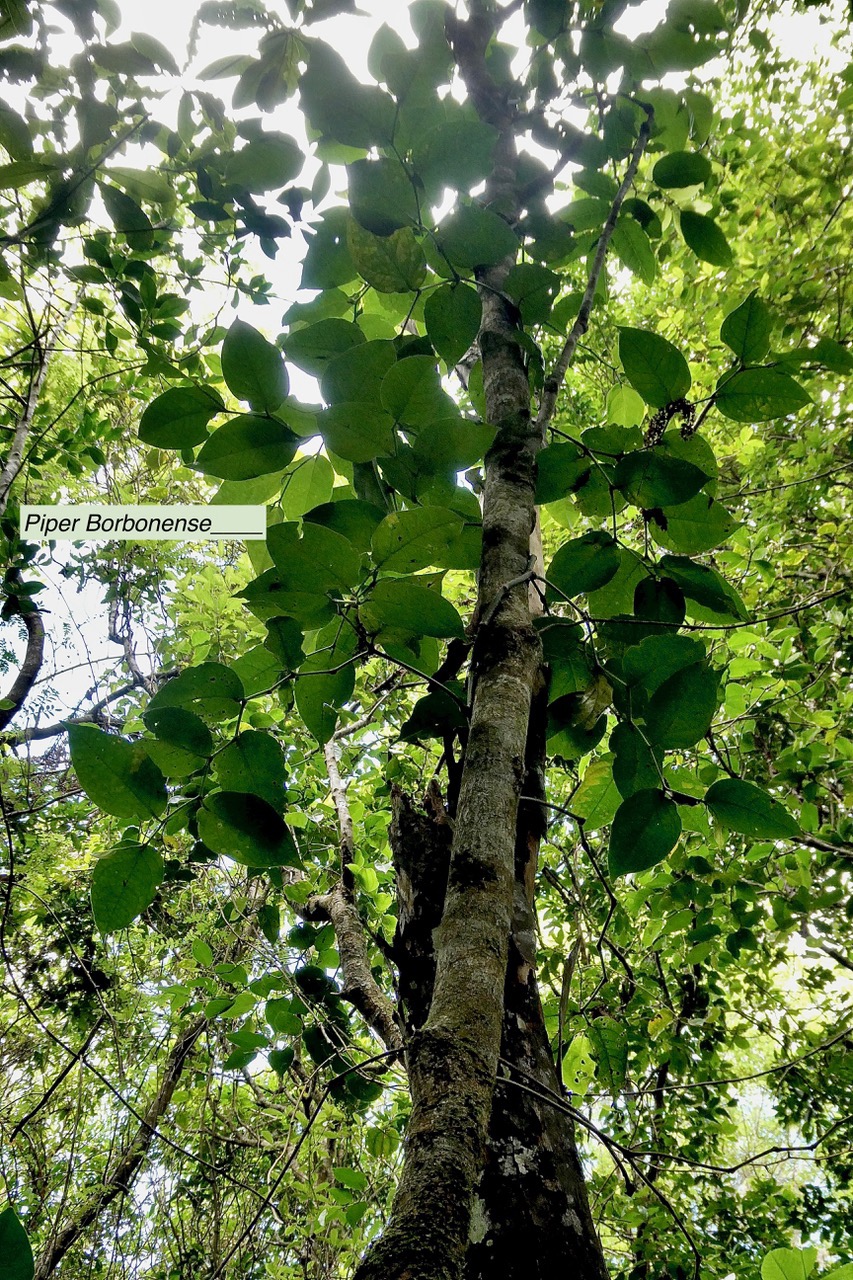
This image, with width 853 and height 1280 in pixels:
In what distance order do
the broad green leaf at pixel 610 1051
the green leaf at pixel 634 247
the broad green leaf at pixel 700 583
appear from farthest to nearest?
the broad green leaf at pixel 610 1051 → the green leaf at pixel 634 247 → the broad green leaf at pixel 700 583

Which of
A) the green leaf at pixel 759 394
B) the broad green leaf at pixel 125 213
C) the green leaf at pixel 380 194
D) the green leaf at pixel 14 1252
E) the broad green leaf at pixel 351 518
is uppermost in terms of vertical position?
the broad green leaf at pixel 125 213

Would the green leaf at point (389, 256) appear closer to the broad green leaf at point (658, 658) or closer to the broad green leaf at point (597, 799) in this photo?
the broad green leaf at point (658, 658)

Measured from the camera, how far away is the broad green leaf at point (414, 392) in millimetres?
643

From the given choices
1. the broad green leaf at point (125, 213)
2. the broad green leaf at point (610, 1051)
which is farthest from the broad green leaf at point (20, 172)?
the broad green leaf at point (610, 1051)

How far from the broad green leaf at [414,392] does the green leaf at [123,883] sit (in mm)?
488

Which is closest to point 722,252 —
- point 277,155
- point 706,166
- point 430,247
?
point 706,166

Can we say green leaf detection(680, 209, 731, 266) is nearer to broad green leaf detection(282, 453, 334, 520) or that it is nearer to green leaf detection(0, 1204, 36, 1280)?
broad green leaf detection(282, 453, 334, 520)

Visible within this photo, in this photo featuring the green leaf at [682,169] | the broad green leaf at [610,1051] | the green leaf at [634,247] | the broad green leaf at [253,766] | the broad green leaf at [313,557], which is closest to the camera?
the broad green leaf at [313,557]

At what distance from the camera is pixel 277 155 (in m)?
0.83

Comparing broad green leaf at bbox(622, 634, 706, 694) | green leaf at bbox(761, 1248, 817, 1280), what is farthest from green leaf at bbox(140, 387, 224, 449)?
green leaf at bbox(761, 1248, 817, 1280)

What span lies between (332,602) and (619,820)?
33 cm

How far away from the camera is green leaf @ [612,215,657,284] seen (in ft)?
A: 3.37

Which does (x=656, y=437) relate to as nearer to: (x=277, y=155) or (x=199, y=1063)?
(x=277, y=155)

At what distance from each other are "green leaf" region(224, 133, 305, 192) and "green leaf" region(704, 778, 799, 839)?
86 centimetres
